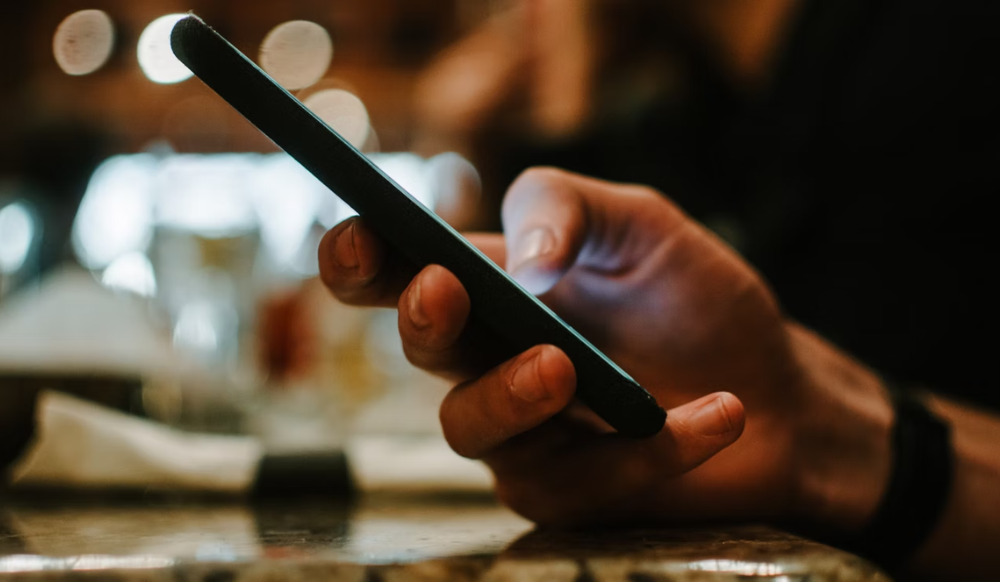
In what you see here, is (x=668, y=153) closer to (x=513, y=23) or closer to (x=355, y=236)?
(x=513, y=23)

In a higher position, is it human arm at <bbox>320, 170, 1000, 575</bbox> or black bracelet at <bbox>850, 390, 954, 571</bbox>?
human arm at <bbox>320, 170, 1000, 575</bbox>

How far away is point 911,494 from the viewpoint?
453 millimetres

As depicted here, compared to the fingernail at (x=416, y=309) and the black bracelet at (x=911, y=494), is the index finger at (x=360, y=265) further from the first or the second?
the black bracelet at (x=911, y=494)

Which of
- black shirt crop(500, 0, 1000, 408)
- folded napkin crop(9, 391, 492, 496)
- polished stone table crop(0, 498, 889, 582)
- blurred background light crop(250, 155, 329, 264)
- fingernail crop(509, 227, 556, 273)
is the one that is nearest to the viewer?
polished stone table crop(0, 498, 889, 582)

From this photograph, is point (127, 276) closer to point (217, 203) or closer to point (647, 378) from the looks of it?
point (217, 203)

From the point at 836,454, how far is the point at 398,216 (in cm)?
33

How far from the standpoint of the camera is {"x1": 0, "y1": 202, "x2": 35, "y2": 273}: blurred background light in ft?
5.53

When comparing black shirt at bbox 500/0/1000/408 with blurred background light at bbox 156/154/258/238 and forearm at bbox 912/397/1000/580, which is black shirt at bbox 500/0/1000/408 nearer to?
forearm at bbox 912/397/1000/580

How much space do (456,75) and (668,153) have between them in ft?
1.87

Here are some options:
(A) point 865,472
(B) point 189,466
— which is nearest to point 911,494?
(A) point 865,472

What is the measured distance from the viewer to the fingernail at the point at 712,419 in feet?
Answer: 0.97

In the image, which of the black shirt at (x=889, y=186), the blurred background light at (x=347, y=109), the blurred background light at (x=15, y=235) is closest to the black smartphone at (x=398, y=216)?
the black shirt at (x=889, y=186)

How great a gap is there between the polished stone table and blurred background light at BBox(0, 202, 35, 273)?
1.55 m

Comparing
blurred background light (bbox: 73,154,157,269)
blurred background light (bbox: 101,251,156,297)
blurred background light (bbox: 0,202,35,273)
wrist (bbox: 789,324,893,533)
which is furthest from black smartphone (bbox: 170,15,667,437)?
blurred background light (bbox: 73,154,157,269)
